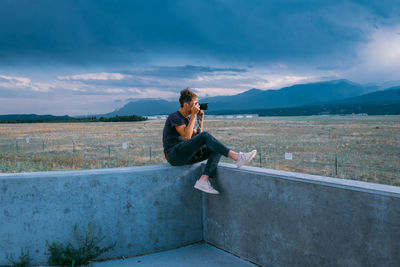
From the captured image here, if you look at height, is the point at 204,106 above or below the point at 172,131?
above

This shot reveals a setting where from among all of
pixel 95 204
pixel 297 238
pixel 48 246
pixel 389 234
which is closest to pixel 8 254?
pixel 48 246

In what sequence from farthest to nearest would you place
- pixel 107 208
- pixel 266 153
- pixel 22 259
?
pixel 266 153
pixel 107 208
pixel 22 259

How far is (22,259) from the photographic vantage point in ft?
9.96

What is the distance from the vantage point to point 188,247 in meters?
3.57

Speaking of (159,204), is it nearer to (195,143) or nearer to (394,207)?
(195,143)

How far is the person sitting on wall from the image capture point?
3.34m

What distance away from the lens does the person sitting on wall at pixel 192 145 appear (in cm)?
334

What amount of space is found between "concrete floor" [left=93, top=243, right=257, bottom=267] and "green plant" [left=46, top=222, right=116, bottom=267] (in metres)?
0.12

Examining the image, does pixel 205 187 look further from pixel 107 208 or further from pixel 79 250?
pixel 79 250

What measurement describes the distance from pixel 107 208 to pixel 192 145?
1.05m

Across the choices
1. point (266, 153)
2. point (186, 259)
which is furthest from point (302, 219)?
point (266, 153)

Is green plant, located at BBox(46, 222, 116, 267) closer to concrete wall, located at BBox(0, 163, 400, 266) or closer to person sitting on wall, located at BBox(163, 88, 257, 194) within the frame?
concrete wall, located at BBox(0, 163, 400, 266)

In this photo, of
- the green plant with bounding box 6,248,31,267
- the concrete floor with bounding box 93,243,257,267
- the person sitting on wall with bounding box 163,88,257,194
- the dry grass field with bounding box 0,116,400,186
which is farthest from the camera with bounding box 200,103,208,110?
the dry grass field with bounding box 0,116,400,186

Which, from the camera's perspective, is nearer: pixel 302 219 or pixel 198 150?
pixel 302 219
